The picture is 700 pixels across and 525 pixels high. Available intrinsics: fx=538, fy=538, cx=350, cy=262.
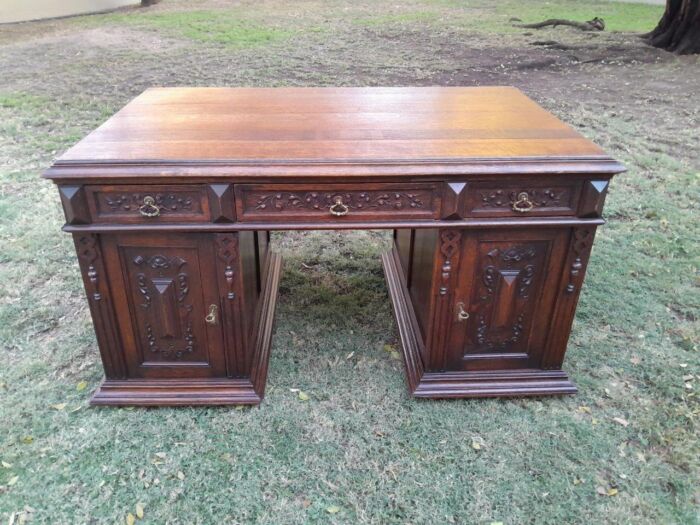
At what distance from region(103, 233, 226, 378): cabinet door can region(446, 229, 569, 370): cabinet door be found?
0.90 m

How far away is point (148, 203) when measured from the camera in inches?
67.2

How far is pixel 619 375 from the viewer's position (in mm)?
2232

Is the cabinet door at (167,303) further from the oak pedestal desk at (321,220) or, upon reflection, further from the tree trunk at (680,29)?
the tree trunk at (680,29)

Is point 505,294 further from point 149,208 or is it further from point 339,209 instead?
point 149,208

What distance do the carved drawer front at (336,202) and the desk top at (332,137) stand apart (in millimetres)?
66

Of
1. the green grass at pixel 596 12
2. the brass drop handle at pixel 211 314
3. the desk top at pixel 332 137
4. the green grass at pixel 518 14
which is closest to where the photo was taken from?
the desk top at pixel 332 137

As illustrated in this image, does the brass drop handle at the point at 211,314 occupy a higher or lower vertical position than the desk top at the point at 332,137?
lower

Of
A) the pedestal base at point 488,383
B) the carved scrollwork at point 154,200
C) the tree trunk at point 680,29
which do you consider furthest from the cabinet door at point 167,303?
the tree trunk at point 680,29

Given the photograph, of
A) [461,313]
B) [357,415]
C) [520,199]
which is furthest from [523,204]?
[357,415]

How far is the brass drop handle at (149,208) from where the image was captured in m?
1.70

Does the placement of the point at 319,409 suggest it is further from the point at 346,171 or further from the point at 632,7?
the point at 632,7

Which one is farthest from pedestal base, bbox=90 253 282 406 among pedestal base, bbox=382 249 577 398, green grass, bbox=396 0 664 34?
green grass, bbox=396 0 664 34

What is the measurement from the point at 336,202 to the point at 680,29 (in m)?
7.72

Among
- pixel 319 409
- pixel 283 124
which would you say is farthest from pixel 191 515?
pixel 283 124
